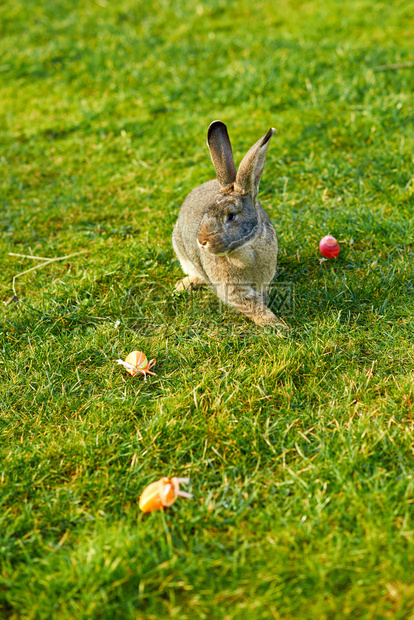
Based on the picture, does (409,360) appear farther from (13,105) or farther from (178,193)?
(13,105)

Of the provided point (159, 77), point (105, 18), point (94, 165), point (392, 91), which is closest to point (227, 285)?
point (94, 165)

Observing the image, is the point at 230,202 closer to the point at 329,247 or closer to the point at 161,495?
the point at 329,247

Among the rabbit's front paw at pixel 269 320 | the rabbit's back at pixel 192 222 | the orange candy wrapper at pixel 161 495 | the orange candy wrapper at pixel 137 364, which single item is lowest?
the rabbit's front paw at pixel 269 320

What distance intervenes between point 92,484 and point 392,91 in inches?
220

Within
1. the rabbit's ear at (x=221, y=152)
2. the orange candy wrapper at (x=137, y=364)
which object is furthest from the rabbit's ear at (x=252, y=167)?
the orange candy wrapper at (x=137, y=364)

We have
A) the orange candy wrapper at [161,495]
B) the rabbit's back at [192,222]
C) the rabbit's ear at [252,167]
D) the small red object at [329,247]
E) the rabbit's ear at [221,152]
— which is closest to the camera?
the orange candy wrapper at [161,495]

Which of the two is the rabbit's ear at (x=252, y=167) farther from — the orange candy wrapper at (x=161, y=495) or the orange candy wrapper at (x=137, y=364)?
the orange candy wrapper at (x=161, y=495)

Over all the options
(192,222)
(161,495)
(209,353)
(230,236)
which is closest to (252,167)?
(230,236)

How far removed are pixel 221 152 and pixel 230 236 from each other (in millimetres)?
588

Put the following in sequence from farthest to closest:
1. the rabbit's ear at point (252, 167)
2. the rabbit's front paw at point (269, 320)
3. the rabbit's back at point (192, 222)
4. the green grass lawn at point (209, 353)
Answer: the rabbit's back at point (192, 222) < the rabbit's front paw at point (269, 320) < the rabbit's ear at point (252, 167) < the green grass lawn at point (209, 353)

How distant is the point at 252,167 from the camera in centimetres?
338

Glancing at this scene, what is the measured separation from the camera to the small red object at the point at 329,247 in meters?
4.20

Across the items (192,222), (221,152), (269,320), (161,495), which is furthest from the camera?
(192,222)

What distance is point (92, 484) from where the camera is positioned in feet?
9.02
